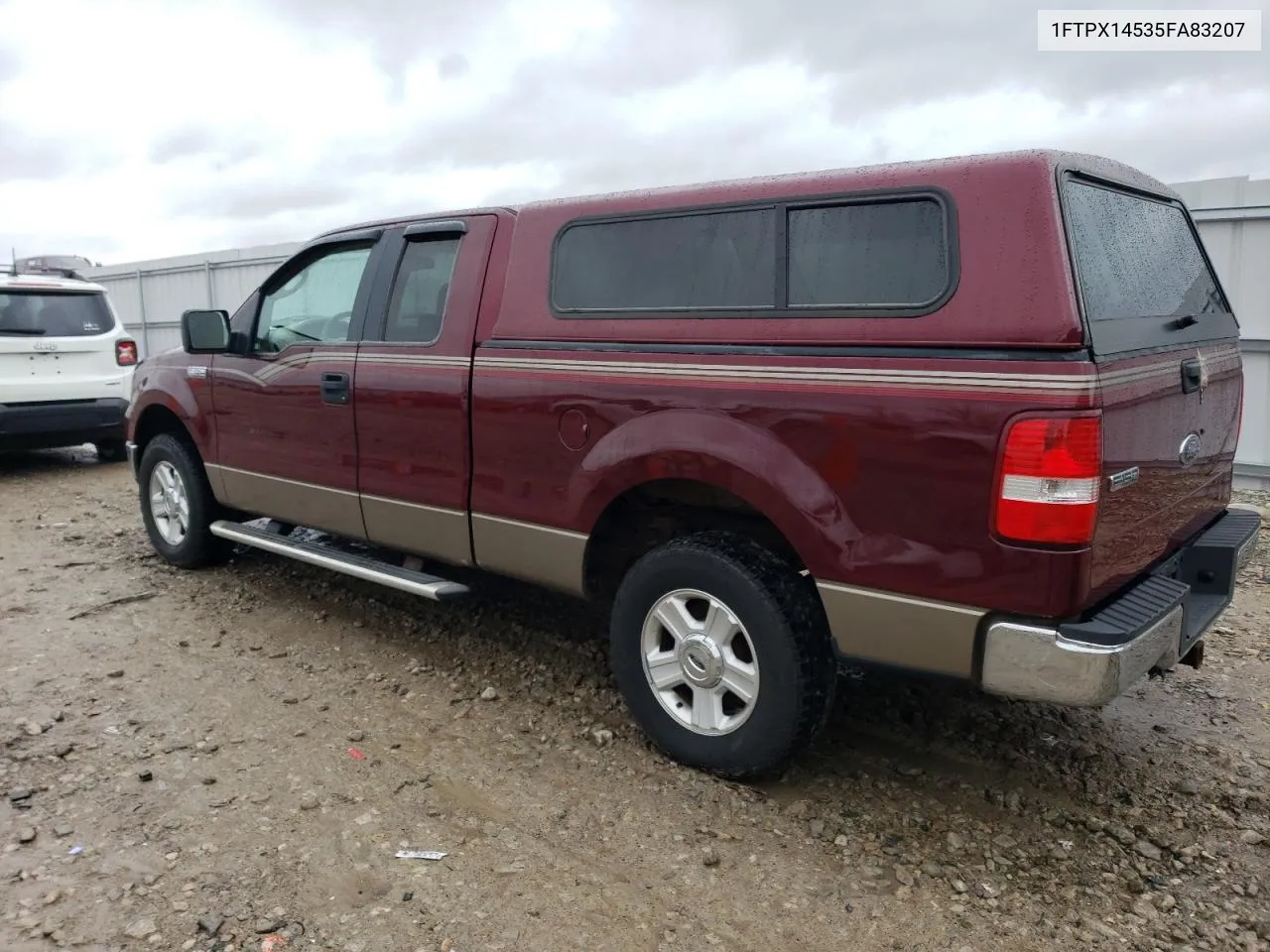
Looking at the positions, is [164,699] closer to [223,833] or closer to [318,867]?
[223,833]

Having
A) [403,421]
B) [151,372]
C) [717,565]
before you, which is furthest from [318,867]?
[151,372]

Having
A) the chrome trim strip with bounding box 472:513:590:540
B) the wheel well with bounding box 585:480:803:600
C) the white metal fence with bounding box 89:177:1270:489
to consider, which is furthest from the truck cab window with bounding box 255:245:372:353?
the white metal fence with bounding box 89:177:1270:489

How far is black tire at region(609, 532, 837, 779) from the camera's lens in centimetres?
297

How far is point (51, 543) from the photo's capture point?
253 inches

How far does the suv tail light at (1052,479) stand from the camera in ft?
7.93

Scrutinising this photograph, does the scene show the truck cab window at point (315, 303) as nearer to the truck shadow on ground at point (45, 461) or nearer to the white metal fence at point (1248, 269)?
the truck shadow on ground at point (45, 461)

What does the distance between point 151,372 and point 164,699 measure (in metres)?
2.41

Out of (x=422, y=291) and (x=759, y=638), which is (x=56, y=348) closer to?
(x=422, y=291)

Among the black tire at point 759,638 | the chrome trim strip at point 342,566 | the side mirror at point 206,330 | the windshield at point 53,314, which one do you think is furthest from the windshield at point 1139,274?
the windshield at point 53,314

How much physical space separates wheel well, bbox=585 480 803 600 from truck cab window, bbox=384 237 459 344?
1.13 m

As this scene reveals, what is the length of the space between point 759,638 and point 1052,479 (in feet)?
3.31

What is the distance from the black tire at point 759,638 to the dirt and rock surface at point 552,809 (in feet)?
0.50

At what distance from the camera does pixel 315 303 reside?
4668mm

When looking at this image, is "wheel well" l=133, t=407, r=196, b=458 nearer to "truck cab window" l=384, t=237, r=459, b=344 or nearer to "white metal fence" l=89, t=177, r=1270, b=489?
"truck cab window" l=384, t=237, r=459, b=344
